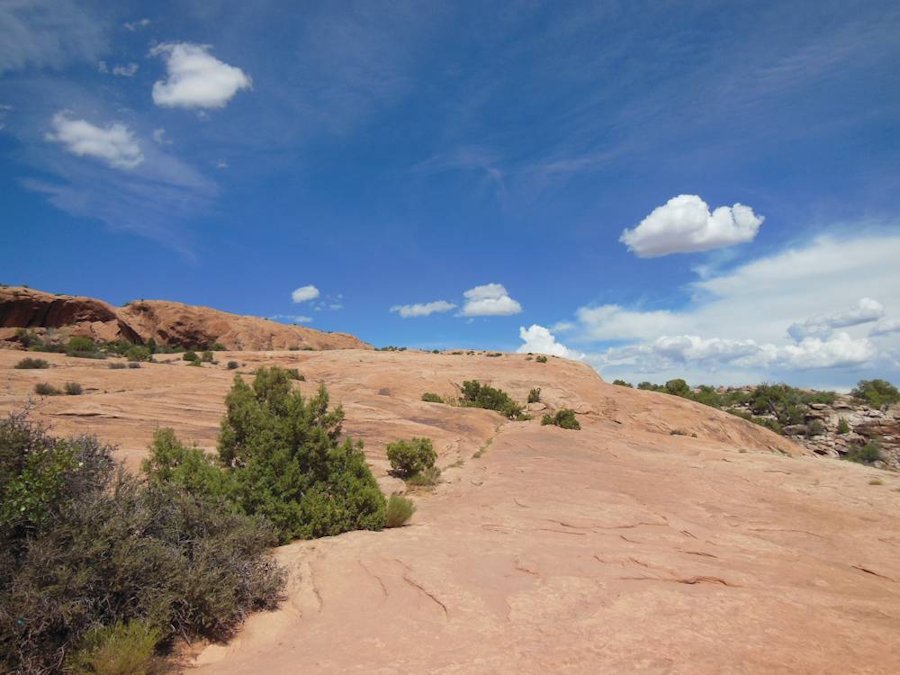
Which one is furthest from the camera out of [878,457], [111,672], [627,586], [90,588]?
[878,457]

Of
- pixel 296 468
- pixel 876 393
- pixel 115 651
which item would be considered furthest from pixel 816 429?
pixel 115 651

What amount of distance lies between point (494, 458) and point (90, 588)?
1165 centimetres

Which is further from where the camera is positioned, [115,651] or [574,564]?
[574,564]

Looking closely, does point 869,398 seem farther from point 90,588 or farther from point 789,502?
point 90,588

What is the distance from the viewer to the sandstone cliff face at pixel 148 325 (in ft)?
119

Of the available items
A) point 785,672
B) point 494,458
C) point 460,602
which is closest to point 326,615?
point 460,602

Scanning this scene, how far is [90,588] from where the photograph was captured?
422 cm

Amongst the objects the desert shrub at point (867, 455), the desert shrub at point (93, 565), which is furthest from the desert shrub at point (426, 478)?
the desert shrub at point (867, 455)

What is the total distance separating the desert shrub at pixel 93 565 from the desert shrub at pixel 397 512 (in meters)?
2.81

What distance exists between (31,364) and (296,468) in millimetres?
15690

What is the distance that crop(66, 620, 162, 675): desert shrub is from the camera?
389 cm

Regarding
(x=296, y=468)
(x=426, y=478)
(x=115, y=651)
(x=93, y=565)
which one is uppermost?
(x=296, y=468)

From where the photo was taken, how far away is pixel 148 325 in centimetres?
4734

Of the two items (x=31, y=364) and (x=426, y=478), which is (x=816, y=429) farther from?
(x=31, y=364)
